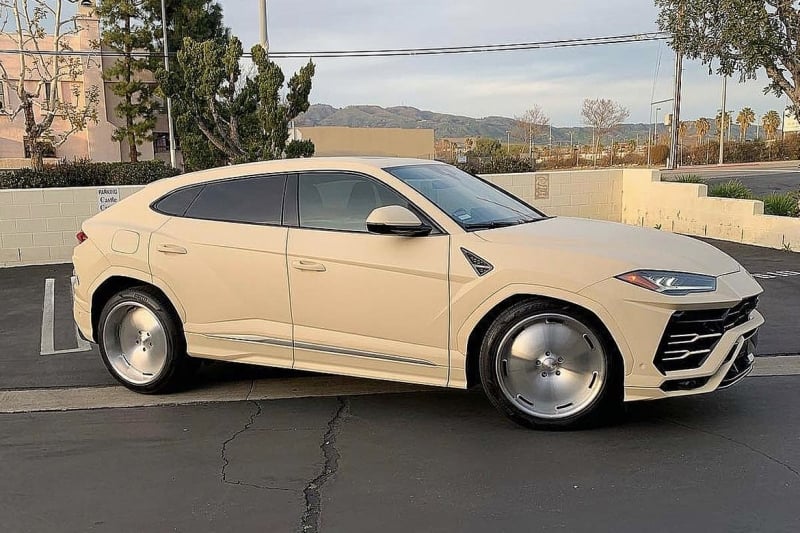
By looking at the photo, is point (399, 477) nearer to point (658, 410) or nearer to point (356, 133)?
point (658, 410)

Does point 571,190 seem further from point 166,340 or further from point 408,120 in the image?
point 408,120

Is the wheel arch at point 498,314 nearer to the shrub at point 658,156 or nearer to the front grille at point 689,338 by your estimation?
the front grille at point 689,338

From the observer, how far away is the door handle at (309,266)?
16.5 ft

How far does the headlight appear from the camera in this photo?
4352mm

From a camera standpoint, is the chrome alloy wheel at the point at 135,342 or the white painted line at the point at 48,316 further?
the white painted line at the point at 48,316

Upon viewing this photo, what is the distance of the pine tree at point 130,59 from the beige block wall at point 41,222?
21.1 meters

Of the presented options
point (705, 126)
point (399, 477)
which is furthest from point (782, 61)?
point (705, 126)

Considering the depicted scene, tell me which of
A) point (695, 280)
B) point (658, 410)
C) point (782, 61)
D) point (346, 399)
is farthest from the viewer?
point (782, 61)

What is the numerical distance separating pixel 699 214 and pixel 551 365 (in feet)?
39.1

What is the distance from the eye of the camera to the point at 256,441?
4680mm

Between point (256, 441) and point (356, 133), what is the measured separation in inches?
1735

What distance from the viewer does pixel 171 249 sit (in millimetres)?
5508

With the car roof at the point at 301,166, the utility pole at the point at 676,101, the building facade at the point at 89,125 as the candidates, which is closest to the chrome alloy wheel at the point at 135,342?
the car roof at the point at 301,166

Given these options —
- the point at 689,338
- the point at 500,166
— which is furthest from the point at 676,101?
the point at 689,338
